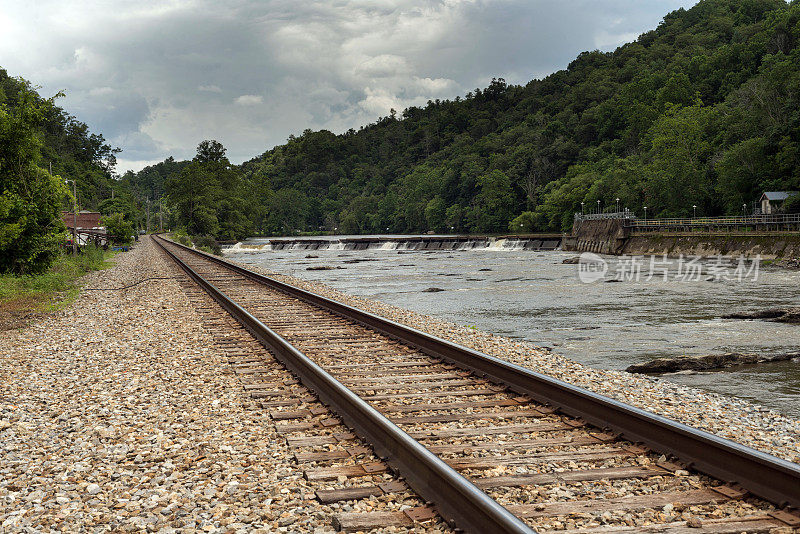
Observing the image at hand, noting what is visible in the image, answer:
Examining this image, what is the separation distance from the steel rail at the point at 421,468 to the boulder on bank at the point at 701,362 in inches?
252

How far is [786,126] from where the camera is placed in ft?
229

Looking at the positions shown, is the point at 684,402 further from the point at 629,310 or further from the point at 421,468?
the point at 629,310

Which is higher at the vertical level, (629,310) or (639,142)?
(639,142)

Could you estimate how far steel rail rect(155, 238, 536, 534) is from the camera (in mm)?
3896

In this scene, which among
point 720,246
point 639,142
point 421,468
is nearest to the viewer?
point 421,468

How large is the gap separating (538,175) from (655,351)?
128 metres

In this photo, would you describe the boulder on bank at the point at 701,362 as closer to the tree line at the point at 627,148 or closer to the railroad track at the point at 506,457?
the railroad track at the point at 506,457

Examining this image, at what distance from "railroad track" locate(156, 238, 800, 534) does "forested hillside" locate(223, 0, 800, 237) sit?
230 feet

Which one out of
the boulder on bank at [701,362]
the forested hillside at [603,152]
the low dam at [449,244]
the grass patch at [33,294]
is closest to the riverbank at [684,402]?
the boulder on bank at [701,362]

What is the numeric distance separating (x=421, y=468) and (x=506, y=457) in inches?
36.6

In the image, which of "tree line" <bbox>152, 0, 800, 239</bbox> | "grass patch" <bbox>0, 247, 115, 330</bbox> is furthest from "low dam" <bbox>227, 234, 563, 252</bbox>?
"grass patch" <bbox>0, 247, 115, 330</bbox>

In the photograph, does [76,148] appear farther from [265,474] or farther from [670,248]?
[265,474]

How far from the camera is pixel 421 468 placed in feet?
16.0

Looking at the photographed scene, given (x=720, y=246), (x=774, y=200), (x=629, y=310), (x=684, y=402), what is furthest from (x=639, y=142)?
(x=684, y=402)
